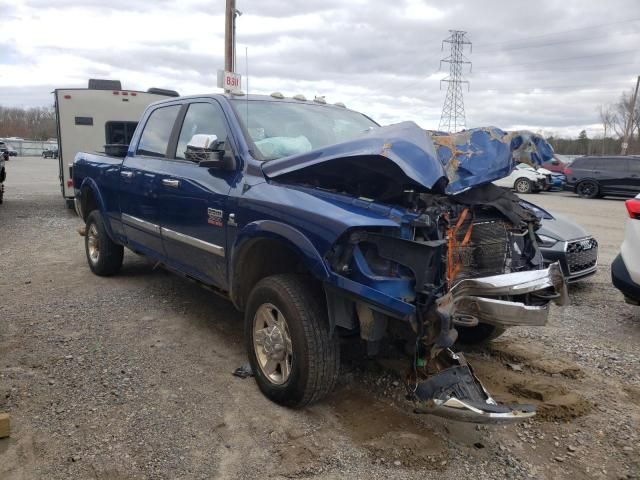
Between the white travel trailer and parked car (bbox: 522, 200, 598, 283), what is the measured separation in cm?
920

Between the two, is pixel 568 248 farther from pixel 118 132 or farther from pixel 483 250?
pixel 118 132

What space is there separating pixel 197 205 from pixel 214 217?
0.94 ft

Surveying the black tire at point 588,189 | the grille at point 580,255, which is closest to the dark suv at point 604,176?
the black tire at point 588,189

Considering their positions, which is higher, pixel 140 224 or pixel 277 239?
pixel 277 239

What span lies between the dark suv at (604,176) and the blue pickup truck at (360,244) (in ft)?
61.2

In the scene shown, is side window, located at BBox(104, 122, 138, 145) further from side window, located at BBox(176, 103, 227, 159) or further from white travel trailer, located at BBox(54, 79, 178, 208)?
side window, located at BBox(176, 103, 227, 159)

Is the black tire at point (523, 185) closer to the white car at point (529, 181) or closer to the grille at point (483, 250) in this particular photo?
the white car at point (529, 181)

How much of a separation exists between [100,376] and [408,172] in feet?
8.41

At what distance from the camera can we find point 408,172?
2.95m

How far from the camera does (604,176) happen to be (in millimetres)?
20578

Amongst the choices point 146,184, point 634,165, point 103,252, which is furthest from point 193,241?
point 634,165

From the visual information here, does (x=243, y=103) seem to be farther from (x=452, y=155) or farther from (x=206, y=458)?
(x=206, y=458)

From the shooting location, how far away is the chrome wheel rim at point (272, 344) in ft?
11.3

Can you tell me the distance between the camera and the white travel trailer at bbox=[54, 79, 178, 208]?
1196 cm
